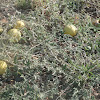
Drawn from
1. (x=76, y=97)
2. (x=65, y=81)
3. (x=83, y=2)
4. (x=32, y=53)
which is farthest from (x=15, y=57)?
(x=83, y=2)

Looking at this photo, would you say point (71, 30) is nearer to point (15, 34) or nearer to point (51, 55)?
point (51, 55)

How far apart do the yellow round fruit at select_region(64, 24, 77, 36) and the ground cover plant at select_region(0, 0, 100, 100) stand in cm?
7

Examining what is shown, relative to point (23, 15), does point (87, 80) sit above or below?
below

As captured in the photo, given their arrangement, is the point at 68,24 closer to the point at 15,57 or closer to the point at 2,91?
the point at 15,57

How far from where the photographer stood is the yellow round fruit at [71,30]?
3332 millimetres

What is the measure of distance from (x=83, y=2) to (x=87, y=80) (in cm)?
205

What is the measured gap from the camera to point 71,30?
10.9 feet

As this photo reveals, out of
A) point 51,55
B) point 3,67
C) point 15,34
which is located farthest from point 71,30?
point 3,67

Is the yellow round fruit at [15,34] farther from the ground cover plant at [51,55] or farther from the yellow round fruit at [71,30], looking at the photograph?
the yellow round fruit at [71,30]

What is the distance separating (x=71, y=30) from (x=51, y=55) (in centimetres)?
70

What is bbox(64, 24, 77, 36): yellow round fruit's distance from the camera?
333cm

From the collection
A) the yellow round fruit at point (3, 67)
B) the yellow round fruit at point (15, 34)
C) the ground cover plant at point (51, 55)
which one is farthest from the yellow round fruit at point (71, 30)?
→ the yellow round fruit at point (3, 67)

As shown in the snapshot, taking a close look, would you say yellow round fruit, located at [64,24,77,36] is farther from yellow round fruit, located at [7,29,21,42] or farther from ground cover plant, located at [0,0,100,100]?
yellow round fruit, located at [7,29,21,42]

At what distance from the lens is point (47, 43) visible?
3096 mm
